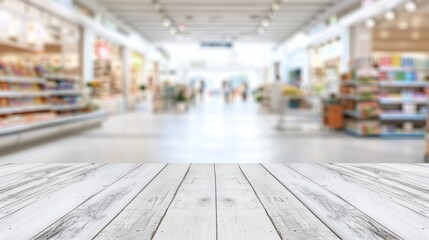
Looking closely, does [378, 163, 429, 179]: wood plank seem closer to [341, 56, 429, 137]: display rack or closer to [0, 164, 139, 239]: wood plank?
[0, 164, 139, 239]: wood plank

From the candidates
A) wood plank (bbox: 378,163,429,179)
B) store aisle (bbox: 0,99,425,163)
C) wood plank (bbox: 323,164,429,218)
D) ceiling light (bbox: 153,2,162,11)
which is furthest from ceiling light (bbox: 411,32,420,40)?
wood plank (bbox: 323,164,429,218)

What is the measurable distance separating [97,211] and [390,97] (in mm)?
8711

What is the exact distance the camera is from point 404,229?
1.04m

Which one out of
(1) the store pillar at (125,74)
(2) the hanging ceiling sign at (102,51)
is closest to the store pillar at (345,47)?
(2) the hanging ceiling sign at (102,51)

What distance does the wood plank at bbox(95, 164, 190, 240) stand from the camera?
0.99 metres

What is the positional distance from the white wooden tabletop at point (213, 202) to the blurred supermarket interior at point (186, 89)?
387cm

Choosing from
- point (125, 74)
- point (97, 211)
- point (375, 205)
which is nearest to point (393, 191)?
point (375, 205)

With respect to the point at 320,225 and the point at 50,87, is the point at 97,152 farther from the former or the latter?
the point at 320,225

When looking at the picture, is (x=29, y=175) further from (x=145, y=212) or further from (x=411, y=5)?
(x=411, y=5)

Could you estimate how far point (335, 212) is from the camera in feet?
3.84

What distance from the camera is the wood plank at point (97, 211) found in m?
1.00

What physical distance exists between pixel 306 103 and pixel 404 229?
33.5ft

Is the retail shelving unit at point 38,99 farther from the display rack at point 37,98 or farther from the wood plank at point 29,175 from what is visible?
the wood plank at point 29,175

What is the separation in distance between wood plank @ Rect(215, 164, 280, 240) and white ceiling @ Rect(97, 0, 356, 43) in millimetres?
12062
